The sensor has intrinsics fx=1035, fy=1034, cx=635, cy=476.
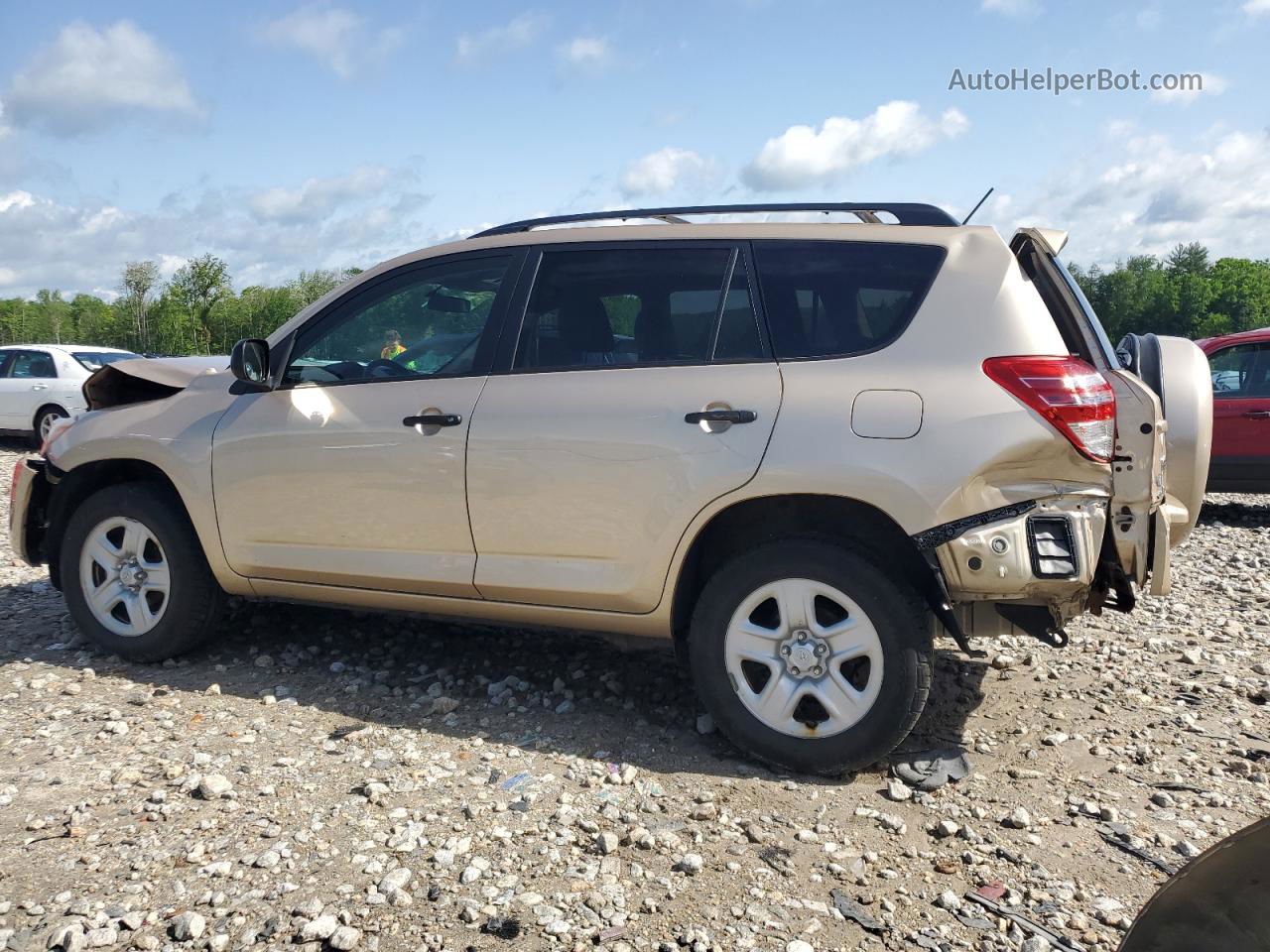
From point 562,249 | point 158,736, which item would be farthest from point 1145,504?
point 158,736

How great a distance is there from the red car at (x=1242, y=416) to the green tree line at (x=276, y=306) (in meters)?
68.2

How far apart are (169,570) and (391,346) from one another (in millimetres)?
1467

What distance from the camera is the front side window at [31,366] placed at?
48.8 ft

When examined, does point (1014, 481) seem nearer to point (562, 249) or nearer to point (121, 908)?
point (562, 249)

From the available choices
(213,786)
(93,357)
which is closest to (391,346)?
(213,786)

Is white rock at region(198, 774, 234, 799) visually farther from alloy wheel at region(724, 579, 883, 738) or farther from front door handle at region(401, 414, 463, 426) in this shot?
alloy wheel at region(724, 579, 883, 738)

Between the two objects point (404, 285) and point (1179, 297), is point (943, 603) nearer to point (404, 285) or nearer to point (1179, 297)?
point (404, 285)

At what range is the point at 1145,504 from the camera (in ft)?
Result: 11.2

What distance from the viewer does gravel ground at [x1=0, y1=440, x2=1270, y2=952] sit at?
2748mm

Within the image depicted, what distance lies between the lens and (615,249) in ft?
13.3

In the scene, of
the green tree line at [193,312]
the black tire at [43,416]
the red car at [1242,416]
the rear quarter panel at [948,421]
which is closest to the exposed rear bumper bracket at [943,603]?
the rear quarter panel at [948,421]

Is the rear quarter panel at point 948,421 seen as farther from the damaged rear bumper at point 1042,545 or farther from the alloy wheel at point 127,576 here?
the alloy wheel at point 127,576

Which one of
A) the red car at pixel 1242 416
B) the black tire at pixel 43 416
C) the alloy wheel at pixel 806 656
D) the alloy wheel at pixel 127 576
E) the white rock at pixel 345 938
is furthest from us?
the black tire at pixel 43 416

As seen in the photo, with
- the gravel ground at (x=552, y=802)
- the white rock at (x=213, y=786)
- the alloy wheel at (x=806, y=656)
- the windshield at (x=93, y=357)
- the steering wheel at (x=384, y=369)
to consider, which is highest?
the windshield at (x=93, y=357)
